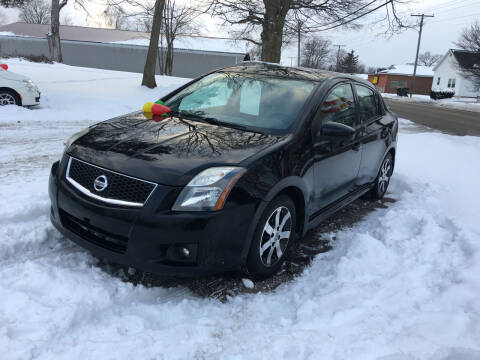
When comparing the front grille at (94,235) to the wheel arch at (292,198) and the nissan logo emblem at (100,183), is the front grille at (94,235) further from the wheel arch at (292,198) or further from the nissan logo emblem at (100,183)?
the wheel arch at (292,198)

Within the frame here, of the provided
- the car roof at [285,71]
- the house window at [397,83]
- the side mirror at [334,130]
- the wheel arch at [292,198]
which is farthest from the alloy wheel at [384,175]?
the house window at [397,83]

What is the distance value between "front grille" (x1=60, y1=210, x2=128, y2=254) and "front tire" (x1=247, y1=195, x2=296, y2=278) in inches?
36.7

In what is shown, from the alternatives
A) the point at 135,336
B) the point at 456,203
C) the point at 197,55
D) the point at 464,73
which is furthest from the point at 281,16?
the point at 464,73

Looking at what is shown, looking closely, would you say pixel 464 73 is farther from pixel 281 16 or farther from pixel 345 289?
pixel 345 289

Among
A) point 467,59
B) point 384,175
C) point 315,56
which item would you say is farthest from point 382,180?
point 315,56

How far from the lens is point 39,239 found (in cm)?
349

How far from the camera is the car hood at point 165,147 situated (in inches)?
111

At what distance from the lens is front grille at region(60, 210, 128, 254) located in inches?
111

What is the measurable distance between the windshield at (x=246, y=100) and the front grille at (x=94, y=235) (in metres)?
1.44

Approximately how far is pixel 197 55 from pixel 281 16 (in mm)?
25328

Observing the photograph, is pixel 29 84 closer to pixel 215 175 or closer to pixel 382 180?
pixel 382 180

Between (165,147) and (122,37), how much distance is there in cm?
4200

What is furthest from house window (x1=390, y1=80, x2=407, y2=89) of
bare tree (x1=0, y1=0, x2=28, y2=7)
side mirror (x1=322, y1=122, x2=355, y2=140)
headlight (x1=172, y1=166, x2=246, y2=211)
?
headlight (x1=172, y1=166, x2=246, y2=211)

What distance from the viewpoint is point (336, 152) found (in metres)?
3.98
